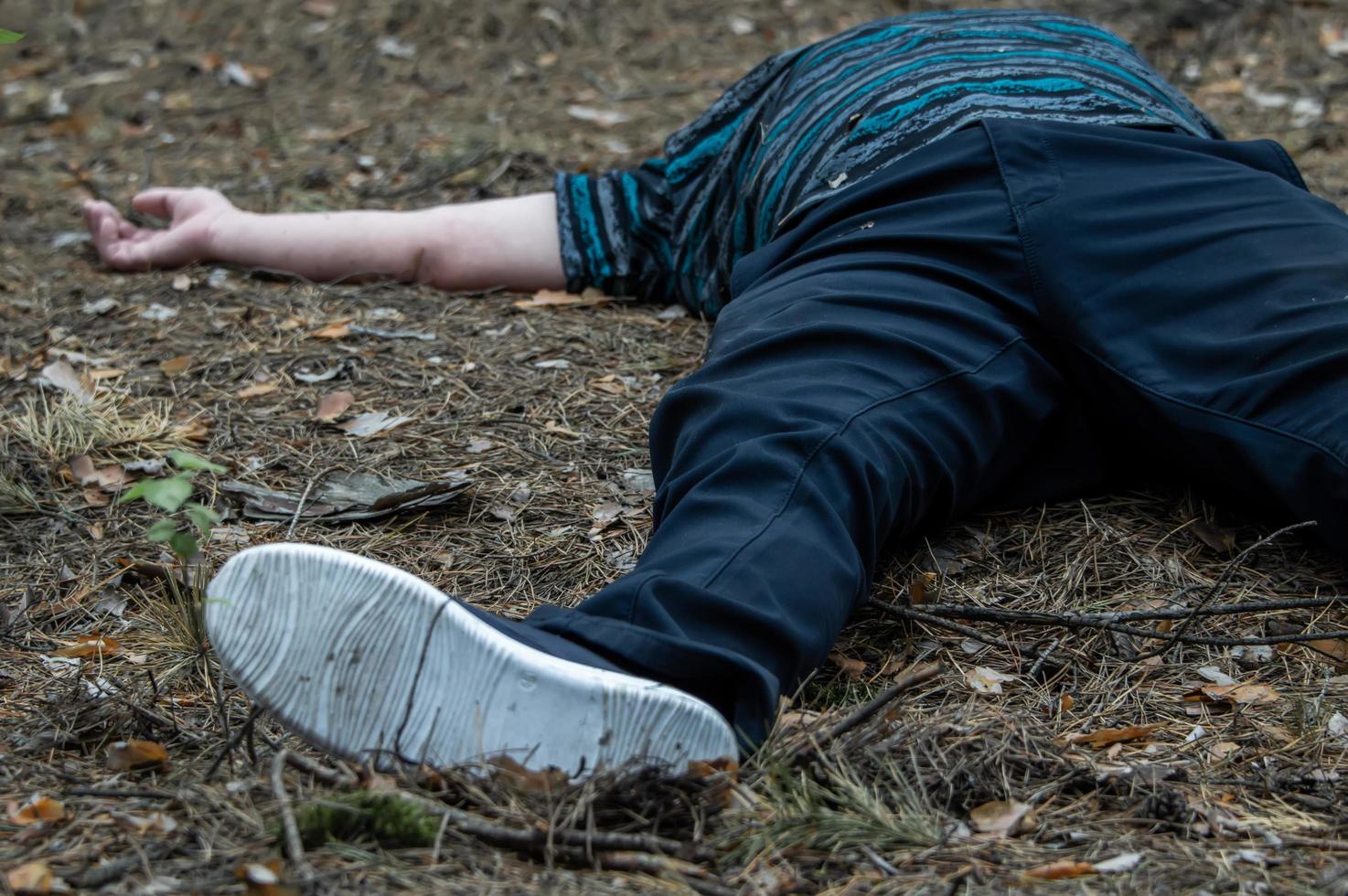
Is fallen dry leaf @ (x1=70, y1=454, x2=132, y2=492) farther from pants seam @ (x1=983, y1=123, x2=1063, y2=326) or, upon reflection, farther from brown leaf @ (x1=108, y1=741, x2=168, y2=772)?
pants seam @ (x1=983, y1=123, x2=1063, y2=326)

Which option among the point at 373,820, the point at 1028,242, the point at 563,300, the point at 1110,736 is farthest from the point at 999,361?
the point at 563,300

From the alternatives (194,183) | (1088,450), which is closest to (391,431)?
(1088,450)

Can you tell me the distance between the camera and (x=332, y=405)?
2.53 m

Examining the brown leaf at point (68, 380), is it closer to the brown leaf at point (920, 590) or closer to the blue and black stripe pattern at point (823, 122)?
the blue and black stripe pattern at point (823, 122)

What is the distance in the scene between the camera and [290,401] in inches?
101

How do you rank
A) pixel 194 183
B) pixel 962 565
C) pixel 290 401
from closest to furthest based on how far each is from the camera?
pixel 962 565, pixel 290 401, pixel 194 183

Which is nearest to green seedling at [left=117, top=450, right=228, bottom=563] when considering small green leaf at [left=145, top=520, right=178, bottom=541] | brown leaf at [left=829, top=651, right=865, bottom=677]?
small green leaf at [left=145, top=520, right=178, bottom=541]

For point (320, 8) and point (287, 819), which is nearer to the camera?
point (287, 819)

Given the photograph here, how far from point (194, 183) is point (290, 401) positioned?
5.56 ft

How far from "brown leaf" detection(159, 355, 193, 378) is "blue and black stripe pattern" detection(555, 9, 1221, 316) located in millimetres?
892

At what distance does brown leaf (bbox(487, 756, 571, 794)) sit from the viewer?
133 centimetres

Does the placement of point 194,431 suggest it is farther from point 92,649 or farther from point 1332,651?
point 1332,651

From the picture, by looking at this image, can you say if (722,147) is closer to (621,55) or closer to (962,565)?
(962,565)

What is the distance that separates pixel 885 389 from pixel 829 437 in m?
0.16
